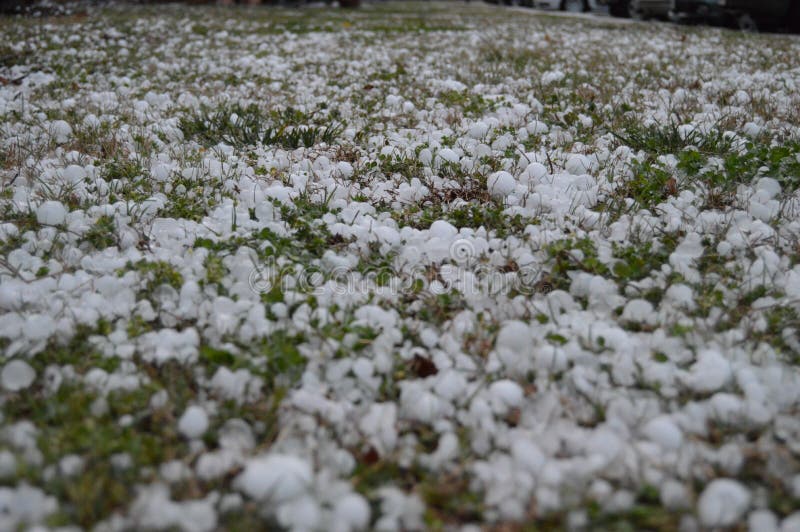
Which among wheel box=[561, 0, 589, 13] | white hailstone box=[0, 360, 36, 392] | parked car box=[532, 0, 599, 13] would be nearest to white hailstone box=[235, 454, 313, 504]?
white hailstone box=[0, 360, 36, 392]

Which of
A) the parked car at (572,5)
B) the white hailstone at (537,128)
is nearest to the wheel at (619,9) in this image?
the parked car at (572,5)

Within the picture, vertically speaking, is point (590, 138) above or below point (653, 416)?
above

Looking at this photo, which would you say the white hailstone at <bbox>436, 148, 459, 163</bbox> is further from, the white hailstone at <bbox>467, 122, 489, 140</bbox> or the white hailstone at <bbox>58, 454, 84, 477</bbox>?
the white hailstone at <bbox>58, 454, 84, 477</bbox>

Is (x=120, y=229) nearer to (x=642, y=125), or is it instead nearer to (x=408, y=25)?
(x=642, y=125)

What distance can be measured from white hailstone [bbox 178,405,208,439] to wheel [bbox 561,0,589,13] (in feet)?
51.0

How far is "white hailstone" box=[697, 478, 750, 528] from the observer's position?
3.54 ft

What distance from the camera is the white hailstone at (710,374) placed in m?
1.37

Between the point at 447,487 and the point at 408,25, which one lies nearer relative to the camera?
the point at 447,487

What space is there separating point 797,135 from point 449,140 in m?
1.60

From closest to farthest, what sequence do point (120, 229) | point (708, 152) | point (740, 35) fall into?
point (120, 229), point (708, 152), point (740, 35)

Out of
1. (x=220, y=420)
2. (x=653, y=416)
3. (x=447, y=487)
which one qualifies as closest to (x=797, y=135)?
(x=653, y=416)

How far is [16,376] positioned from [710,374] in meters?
1.56

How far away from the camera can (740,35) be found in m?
7.07

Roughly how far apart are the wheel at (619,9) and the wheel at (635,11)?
11 centimetres
